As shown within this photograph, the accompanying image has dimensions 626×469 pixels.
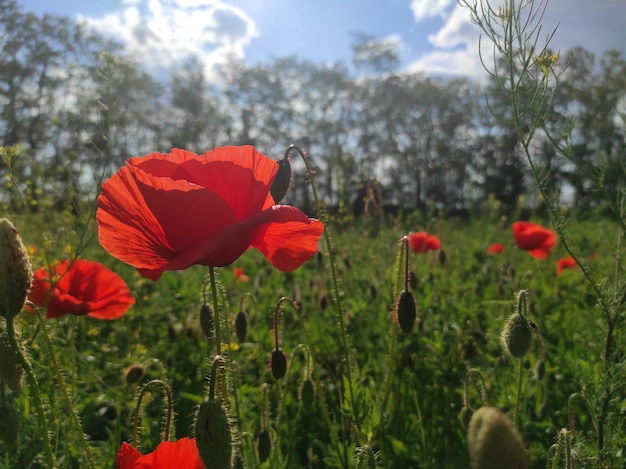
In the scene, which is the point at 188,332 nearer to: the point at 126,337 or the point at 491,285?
the point at 126,337

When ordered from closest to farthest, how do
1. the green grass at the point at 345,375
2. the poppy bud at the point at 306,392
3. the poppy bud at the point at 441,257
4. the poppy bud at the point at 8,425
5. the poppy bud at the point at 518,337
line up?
the poppy bud at the point at 8,425, the poppy bud at the point at 518,337, the green grass at the point at 345,375, the poppy bud at the point at 306,392, the poppy bud at the point at 441,257

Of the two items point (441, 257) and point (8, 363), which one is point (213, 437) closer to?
point (8, 363)

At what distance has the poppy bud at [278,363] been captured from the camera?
1.48m

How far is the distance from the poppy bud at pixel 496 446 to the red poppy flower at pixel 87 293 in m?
1.50

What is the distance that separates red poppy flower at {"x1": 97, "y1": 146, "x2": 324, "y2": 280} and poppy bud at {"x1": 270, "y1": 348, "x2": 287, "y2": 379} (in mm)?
556

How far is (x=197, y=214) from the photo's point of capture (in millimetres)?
826

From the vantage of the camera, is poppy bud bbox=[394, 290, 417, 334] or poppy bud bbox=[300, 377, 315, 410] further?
poppy bud bbox=[300, 377, 315, 410]

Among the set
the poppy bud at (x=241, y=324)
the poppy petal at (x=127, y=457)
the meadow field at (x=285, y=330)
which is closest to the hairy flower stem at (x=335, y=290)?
the meadow field at (x=285, y=330)

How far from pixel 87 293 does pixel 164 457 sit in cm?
110

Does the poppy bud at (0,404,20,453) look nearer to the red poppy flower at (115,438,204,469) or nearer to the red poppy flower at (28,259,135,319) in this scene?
the red poppy flower at (115,438,204,469)

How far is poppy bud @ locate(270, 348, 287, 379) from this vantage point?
4.85 ft

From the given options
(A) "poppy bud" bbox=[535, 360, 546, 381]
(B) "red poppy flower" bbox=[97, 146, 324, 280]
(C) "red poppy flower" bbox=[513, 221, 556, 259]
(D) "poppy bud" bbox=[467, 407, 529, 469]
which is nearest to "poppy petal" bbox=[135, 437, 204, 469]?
(B) "red poppy flower" bbox=[97, 146, 324, 280]

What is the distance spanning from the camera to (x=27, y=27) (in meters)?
12.7

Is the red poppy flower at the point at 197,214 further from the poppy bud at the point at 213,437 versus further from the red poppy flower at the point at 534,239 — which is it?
the red poppy flower at the point at 534,239
